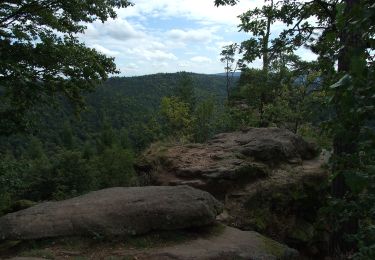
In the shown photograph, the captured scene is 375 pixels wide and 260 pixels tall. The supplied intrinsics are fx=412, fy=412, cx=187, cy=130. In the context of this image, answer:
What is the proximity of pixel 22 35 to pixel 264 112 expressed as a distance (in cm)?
963

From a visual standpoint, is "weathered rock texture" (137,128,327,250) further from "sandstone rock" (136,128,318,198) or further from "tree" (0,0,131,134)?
"tree" (0,0,131,134)

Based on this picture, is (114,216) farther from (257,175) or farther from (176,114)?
(176,114)

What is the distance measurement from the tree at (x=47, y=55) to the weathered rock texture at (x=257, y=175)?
13.3 feet

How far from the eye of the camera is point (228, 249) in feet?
21.5

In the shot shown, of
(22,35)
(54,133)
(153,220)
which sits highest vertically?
(22,35)

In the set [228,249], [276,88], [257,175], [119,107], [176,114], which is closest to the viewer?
[228,249]

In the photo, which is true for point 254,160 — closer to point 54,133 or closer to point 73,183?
Answer: point 73,183

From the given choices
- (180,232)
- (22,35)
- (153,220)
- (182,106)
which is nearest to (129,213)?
(153,220)

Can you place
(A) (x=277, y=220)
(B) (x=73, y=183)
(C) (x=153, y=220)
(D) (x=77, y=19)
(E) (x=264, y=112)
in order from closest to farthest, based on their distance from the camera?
(C) (x=153, y=220), (A) (x=277, y=220), (D) (x=77, y=19), (E) (x=264, y=112), (B) (x=73, y=183)

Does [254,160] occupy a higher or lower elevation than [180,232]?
higher

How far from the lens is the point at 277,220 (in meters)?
8.84

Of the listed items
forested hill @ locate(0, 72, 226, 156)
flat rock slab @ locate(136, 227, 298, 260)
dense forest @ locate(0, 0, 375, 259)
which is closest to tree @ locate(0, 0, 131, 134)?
dense forest @ locate(0, 0, 375, 259)

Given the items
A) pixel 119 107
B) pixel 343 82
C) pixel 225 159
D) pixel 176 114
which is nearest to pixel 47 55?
pixel 225 159

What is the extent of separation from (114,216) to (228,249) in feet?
6.63
